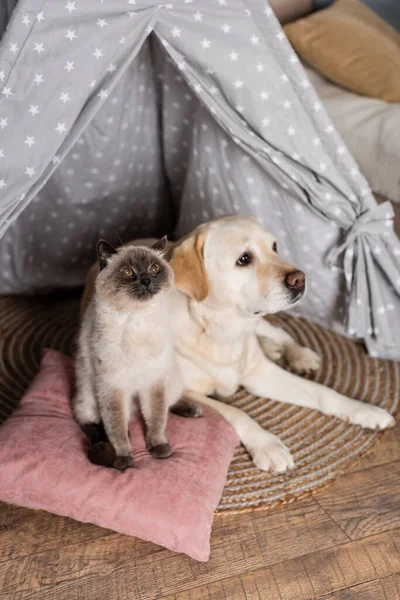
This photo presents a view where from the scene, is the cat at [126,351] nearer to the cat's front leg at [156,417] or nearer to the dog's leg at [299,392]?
the cat's front leg at [156,417]

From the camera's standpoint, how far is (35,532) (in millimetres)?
1659

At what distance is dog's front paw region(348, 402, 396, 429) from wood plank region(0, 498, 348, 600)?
15.7 inches

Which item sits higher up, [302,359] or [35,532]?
[35,532]

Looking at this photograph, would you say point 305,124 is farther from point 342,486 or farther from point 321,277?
point 342,486

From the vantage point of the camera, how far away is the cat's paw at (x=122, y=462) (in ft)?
5.48

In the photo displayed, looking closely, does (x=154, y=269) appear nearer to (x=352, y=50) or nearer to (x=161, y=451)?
(x=161, y=451)

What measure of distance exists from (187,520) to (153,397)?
37 cm

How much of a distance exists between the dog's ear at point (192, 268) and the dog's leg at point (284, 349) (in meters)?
0.64

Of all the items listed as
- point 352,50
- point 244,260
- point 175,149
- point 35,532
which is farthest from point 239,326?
point 352,50

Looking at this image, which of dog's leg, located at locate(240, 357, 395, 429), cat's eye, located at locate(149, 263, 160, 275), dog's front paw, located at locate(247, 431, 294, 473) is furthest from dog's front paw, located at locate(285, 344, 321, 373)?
cat's eye, located at locate(149, 263, 160, 275)

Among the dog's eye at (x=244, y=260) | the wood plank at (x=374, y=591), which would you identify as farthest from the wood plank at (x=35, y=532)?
the dog's eye at (x=244, y=260)

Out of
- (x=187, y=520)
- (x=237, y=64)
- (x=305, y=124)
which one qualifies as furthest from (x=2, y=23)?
(x=187, y=520)

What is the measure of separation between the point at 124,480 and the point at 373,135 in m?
1.92

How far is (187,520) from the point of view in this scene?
1.54 metres
